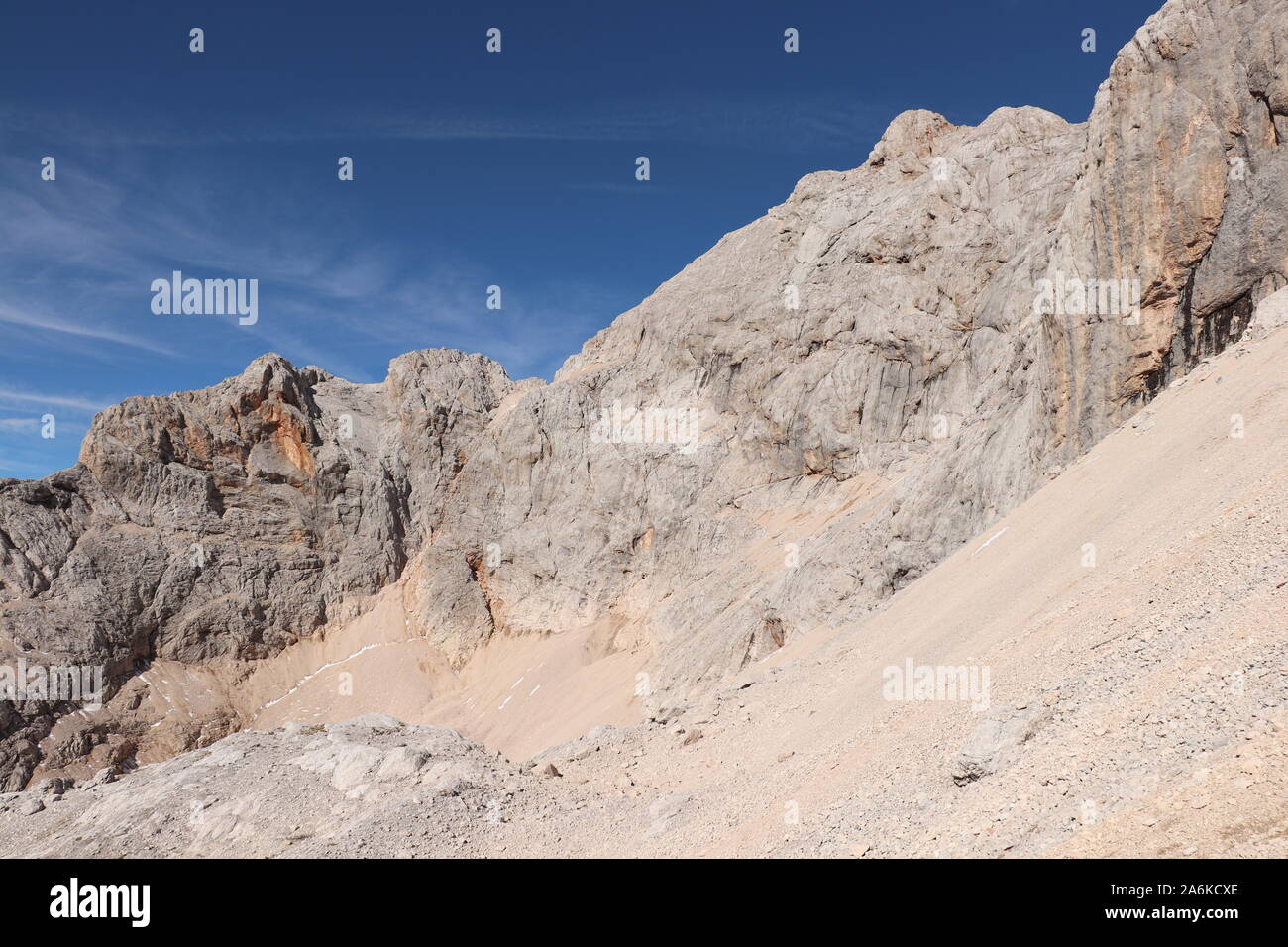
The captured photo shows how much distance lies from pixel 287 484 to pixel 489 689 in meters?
20.4

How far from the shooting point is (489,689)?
4262 cm

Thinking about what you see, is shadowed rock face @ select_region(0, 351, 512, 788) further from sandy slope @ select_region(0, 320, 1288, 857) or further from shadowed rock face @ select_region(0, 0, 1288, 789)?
sandy slope @ select_region(0, 320, 1288, 857)

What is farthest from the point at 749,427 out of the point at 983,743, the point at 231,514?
the point at 231,514

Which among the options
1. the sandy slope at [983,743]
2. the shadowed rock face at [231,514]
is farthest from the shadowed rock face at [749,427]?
the sandy slope at [983,743]

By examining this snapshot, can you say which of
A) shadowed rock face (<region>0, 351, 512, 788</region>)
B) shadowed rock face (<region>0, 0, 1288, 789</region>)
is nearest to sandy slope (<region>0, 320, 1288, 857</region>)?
shadowed rock face (<region>0, 0, 1288, 789</region>)

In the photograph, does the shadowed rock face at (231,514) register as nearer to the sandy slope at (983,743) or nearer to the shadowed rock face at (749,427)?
the shadowed rock face at (749,427)

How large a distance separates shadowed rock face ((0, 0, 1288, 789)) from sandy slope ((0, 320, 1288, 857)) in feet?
13.6

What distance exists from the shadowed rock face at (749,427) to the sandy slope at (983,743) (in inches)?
163

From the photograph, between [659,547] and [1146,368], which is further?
[659,547]

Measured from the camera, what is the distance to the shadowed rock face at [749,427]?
17.1m

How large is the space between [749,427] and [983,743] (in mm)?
32908

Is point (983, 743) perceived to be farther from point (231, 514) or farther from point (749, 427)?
point (231, 514)
